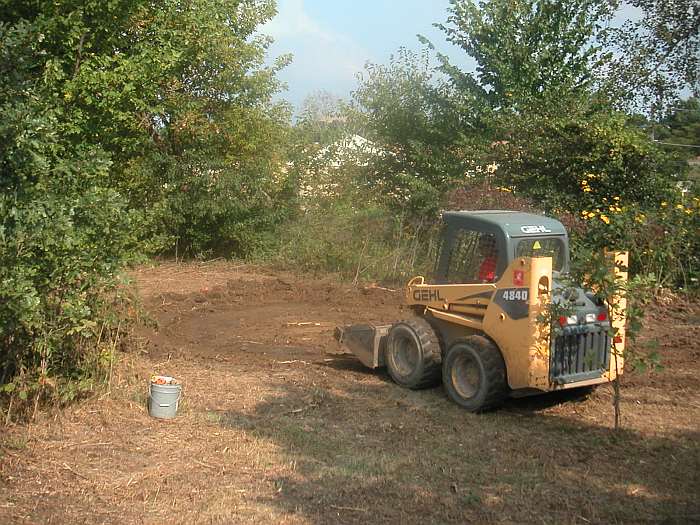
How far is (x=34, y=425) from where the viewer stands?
729 centimetres

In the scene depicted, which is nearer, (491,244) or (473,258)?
(491,244)

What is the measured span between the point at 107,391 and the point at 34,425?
0.86 meters

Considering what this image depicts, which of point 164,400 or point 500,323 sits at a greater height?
point 500,323

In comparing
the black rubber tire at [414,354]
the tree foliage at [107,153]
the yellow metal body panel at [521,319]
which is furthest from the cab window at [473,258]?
the tree foliage at [107,153]

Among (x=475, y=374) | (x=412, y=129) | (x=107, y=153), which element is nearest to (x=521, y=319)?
(x=475, y=374)

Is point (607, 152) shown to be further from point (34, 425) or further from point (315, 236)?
point (34, 425)

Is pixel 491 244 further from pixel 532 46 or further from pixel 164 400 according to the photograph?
pixel 532 46

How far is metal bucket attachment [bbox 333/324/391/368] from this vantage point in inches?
372

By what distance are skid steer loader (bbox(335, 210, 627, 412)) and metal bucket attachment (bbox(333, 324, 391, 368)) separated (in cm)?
27

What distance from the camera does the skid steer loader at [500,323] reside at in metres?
7.54

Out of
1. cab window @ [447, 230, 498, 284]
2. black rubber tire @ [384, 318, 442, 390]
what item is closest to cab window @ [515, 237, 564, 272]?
cab window @ [447, 230, 498, 284]

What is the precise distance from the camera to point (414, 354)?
8953mm

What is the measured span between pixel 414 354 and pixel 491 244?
156 centimetres

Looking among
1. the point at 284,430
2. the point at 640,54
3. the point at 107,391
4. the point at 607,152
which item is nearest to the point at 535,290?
the point at 284,430
